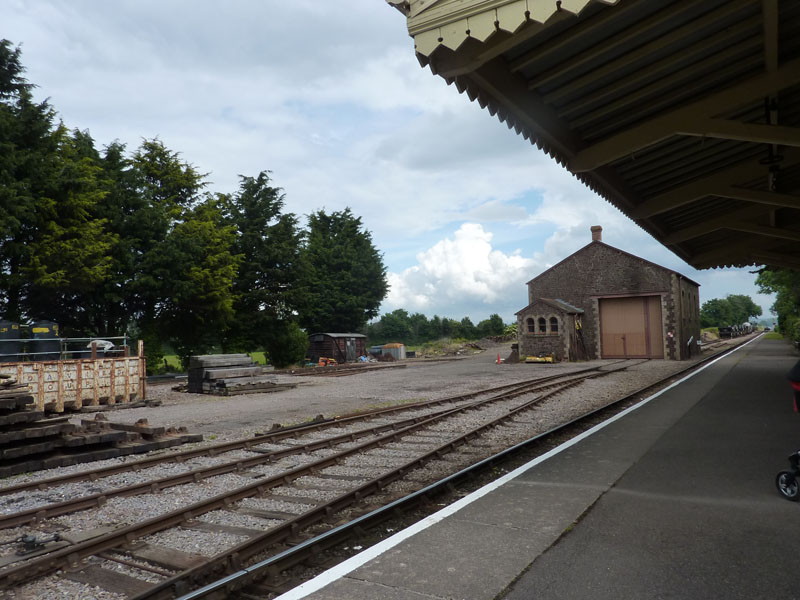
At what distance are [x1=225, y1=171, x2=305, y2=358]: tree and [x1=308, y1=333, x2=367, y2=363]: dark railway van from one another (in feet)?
11.7

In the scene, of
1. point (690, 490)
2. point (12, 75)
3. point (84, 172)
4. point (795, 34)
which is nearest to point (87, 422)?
point (690, 490)

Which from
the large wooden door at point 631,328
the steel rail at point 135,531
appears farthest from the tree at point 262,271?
the steel rail at point 135,531

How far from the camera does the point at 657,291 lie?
30328 mm

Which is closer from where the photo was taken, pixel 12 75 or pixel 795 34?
pixel 795 34

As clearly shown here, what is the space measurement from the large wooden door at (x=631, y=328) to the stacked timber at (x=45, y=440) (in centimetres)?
2811

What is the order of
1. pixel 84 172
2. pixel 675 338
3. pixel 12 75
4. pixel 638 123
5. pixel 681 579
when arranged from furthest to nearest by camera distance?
pixel 675 338, pixel 84 172, pixel 12 75, pixel 638 123, pixel 681 579

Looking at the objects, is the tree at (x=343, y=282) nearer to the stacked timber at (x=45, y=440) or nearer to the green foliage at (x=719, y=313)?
the stacked timber at (x=45, y=440)

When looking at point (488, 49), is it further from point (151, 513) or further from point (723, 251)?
point (723, 251)

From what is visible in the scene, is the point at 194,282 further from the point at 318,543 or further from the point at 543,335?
the point at 318,543

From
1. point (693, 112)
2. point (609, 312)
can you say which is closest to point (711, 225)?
point (693, 112)

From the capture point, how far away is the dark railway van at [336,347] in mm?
38844

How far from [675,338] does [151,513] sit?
1168 inches

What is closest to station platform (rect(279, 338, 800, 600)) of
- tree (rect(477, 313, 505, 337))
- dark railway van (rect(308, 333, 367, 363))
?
dark railway van (rect(308, 333, 367, 363))

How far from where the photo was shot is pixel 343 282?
53875 mm
